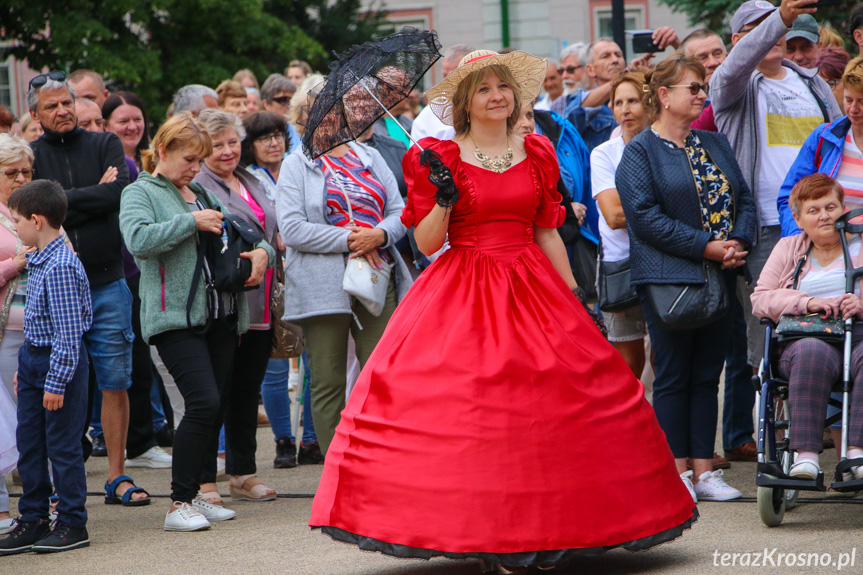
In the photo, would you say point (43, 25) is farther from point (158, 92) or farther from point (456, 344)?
point (456, 344)

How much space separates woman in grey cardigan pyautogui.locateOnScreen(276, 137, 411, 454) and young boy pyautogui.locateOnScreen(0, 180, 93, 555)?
125cm

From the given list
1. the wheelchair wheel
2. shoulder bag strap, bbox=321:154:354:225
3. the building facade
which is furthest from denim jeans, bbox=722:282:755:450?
the building facade

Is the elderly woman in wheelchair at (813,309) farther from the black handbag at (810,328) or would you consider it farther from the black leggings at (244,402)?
the black leggings at (244,402)

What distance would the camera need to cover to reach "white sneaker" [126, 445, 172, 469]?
7.84m

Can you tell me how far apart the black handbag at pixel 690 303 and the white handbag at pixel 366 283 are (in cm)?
149

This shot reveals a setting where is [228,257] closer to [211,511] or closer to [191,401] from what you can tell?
[191,401]

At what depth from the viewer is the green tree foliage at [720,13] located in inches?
613

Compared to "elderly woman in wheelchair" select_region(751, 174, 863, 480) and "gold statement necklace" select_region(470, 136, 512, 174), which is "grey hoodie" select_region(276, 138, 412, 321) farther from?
"elderly woman in wheelchair" select_region(751, 174, 863, 480)

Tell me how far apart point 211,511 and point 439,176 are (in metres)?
2.31

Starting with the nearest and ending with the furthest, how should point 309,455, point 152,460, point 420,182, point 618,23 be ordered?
point 420,182, point 309,455, point 152,460, point 618,23

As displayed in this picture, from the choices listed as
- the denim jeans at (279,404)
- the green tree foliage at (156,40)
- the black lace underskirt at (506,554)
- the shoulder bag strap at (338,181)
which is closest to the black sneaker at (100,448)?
the denim jeans at (279,404)

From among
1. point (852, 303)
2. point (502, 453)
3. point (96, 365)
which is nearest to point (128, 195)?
point (96, 365)

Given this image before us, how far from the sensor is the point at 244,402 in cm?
664

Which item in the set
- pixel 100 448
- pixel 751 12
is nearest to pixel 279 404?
pixel 100 448
